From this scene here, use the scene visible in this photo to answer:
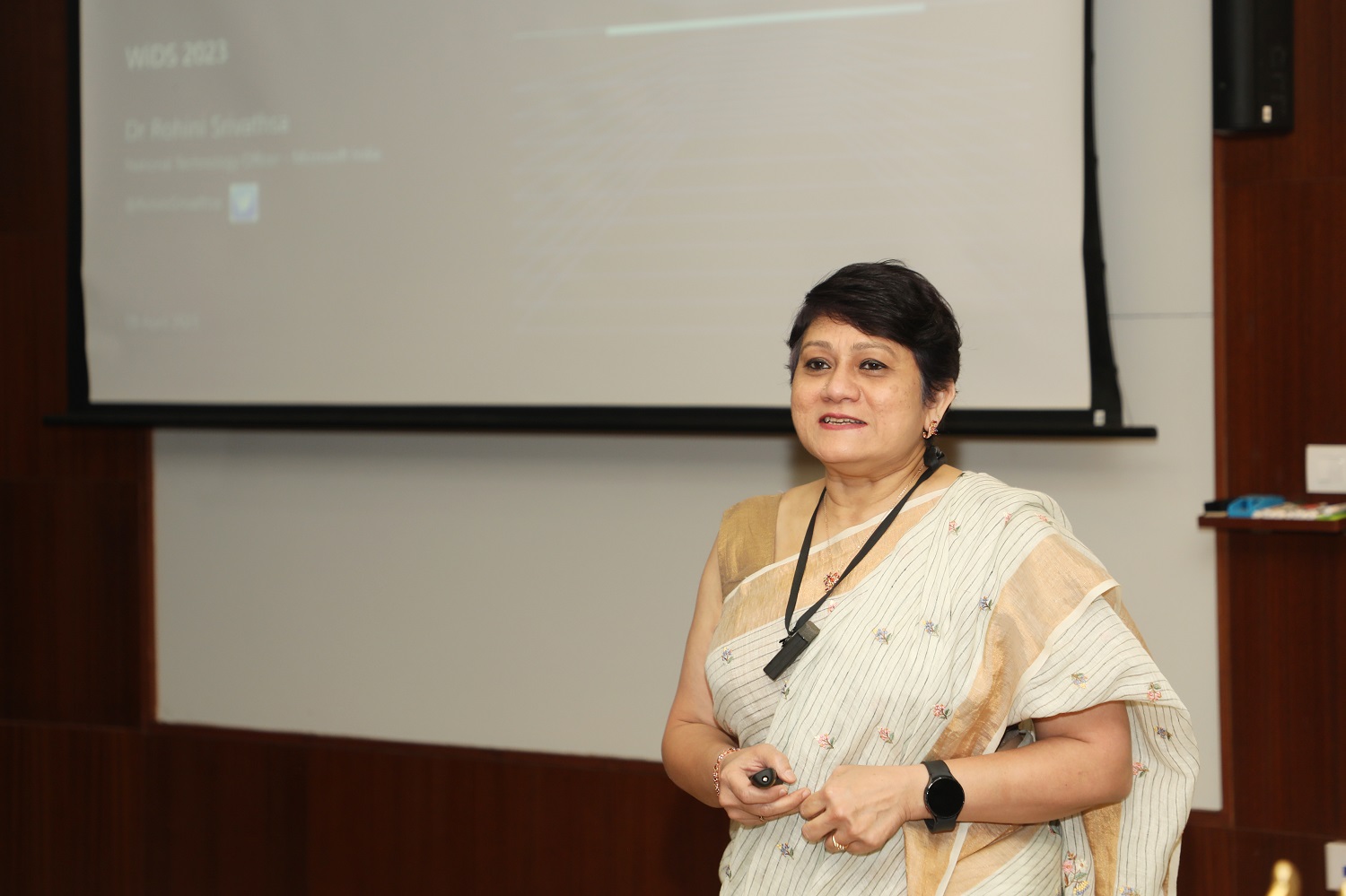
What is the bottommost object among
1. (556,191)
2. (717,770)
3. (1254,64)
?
(717,770)

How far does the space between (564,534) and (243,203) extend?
1.15 metres

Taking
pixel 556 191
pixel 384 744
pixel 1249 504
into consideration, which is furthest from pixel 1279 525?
pixel 384 744

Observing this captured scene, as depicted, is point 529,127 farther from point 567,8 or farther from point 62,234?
point 62,234

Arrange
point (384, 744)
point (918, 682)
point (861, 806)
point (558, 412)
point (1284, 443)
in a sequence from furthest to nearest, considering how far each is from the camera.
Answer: point (384, 744), point (558, 412), point (1284, 443), point (918, 682), point (861, 806)

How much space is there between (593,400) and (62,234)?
1.55m

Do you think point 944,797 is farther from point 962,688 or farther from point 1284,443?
point 1284,443

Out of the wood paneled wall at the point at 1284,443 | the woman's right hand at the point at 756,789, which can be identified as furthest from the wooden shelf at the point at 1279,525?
the woman's right hand at the point at 756,789

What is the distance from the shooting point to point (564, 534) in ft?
9.70

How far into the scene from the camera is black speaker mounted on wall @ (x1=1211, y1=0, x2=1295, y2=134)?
2357mm

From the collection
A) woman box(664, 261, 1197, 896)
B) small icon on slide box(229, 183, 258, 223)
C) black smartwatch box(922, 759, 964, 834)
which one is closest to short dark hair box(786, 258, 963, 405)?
woman box(664, 261, 1197, 896)

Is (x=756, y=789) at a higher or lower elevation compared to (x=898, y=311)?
lower

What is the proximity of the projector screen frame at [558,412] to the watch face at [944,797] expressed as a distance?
3.95 ft

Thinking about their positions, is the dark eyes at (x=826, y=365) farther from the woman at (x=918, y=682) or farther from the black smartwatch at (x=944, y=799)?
the black smartwatch at (x=944, y=799)

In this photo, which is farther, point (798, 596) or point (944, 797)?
point (798, 596)
